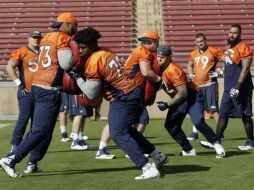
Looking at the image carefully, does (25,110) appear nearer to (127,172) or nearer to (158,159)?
(127,172)

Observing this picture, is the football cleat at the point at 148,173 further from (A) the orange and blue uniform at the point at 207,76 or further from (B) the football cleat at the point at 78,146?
(A) the orange and blue uniform at the point at 207,76

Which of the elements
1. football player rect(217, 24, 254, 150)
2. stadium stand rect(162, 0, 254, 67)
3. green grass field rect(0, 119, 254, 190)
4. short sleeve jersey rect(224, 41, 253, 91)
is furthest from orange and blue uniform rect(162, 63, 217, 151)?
stadium stand rect(162, 0, 254, 67)

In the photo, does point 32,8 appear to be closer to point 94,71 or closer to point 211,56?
point 211,56

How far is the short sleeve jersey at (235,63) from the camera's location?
9.55 metres

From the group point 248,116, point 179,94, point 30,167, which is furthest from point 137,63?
point 248,116

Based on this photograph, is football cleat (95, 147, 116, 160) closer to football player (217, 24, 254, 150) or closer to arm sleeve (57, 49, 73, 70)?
football player (217, 24, 254, 150)

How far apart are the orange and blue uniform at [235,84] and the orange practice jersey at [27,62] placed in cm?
268

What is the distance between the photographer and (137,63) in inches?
322

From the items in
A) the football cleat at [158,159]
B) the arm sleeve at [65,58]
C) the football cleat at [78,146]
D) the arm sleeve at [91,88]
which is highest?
the arm sleeve at [65,58]

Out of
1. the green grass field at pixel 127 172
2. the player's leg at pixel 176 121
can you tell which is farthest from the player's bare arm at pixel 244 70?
the player's leg at pixel 176 121

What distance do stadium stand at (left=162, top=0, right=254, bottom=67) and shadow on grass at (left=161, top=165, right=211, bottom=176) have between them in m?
12.8

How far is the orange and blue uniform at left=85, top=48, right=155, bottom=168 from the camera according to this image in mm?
6523

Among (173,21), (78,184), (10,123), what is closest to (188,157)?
(78,184)

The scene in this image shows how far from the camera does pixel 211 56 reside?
36.8 ft
